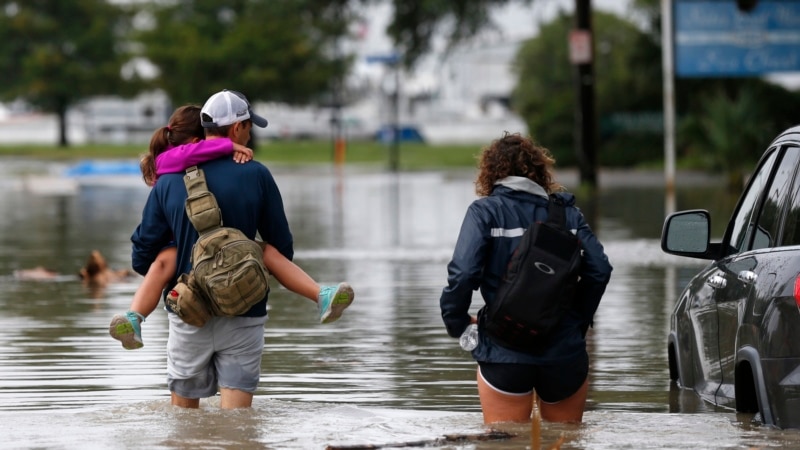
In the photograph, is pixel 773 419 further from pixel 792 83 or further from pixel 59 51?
pixel 59 51

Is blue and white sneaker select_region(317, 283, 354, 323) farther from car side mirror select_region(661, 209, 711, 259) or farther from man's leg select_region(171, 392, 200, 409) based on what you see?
car side mirror select_region(661, 209, 711, 259)

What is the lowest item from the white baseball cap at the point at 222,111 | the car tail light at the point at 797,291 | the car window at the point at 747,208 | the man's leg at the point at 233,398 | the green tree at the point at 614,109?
the green tree at the point at 614,109

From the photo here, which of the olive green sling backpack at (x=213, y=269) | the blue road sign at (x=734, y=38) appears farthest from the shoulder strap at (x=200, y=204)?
the blue road sign at (x=734, y=38)

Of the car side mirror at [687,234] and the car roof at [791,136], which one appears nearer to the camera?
the car roof at [791,136]

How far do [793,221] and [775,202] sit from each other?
1.12 feet

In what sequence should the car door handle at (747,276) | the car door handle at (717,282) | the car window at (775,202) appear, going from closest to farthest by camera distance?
1. the car door handle at (747,276)
2. the car window at (775,202)
3. the car door handle at (717,282)

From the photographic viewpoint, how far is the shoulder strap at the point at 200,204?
7.22m

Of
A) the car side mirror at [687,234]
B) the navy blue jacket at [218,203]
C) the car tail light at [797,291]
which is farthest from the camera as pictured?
the car side mirror at [687,234]

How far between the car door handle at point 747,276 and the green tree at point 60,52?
76373 mm

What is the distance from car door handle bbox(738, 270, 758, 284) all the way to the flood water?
601 millimetres

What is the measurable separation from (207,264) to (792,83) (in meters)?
44.3

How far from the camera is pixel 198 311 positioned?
726 centimetres

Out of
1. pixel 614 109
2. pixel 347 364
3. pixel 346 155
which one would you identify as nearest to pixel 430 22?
pixel 614 109

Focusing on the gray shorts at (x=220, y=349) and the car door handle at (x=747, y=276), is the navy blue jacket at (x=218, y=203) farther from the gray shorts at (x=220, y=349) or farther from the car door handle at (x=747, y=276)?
the car door handle at (x=747, y=276)
